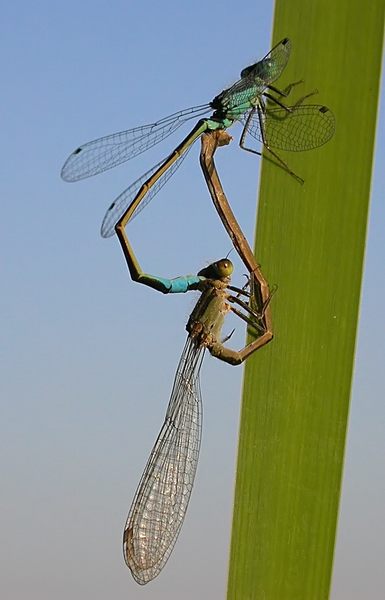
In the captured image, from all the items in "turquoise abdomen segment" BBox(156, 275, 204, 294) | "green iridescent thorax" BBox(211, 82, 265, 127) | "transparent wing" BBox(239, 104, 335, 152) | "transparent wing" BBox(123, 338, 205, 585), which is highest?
"green iridescent thorax" BBox(211, 82, 265, 127)

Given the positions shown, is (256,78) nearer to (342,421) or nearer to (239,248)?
(239,248)

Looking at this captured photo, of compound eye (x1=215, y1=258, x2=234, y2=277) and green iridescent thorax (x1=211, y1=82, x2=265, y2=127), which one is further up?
green iridescent thorax (x1=211, y1=82, x2=265, y2=127)

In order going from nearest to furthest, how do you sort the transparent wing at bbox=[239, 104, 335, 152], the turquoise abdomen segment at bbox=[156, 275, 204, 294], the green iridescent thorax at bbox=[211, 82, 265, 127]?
the transparent wing at bbox=[239, 104, 335, 152] → the turquoise abdomen segment at bbox=[156, 275, 204, 294] → the green iridescent thorax at bbox=[211, 82, 265, 127]

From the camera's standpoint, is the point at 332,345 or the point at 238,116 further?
the point at 238,116

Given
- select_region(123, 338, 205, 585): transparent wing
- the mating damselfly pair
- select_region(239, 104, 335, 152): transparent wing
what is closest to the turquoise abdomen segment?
the mating damselfly pair

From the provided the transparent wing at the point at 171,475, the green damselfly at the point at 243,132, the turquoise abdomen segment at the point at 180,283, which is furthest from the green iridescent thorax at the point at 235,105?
the transparent wing at the point at 171,475

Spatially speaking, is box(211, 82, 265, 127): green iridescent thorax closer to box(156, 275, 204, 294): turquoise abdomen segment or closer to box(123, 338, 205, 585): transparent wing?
box(156, 275, 204, 294): turquoise abdomen segment

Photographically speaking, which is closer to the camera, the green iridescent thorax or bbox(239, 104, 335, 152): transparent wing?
bbox(239, 104, 335, 152): transparent wing

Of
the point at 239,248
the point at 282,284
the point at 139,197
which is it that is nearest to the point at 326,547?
the point at 282,284
